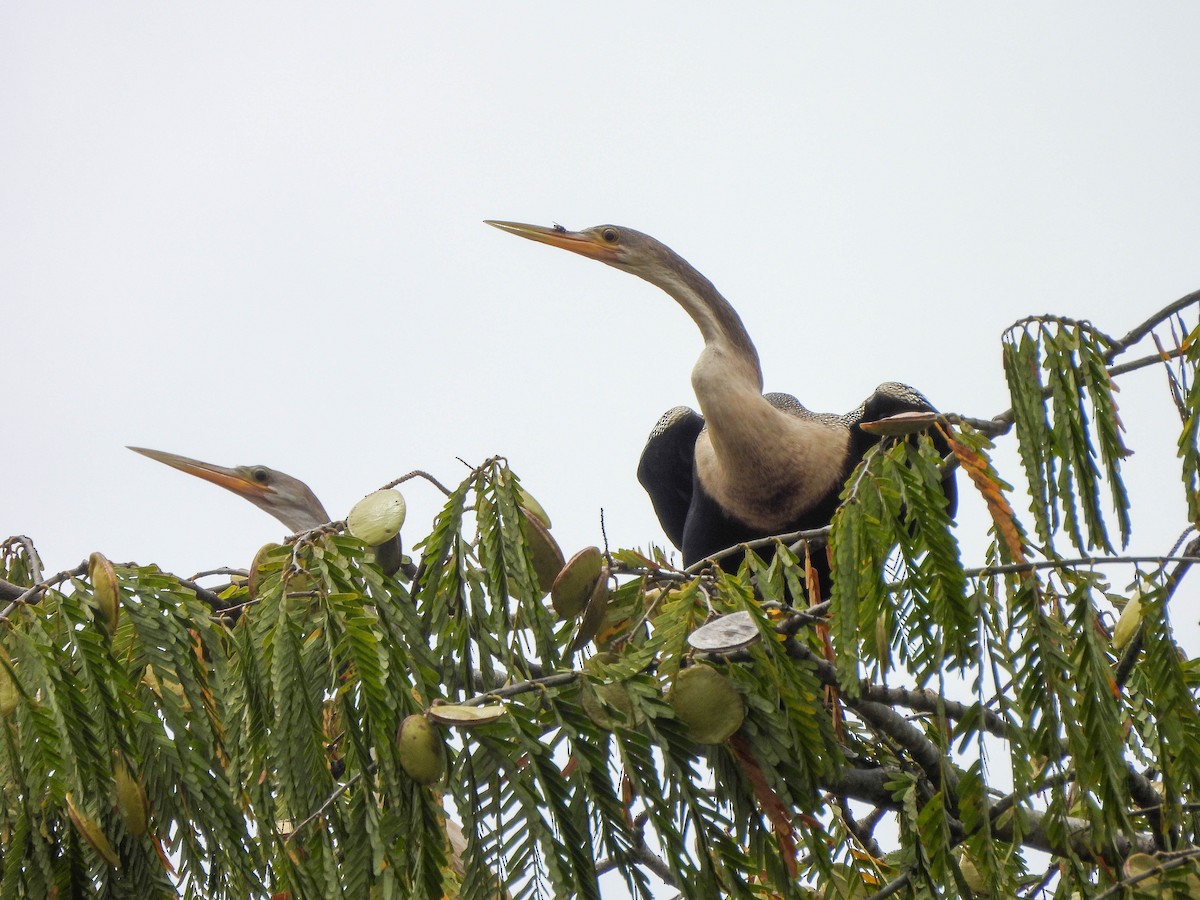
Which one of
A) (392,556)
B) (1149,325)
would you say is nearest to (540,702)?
(1149,325)

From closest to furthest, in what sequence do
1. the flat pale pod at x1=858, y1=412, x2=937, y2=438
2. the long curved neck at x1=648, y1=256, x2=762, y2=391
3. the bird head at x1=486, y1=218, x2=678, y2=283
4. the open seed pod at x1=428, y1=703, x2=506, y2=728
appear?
the open seed pod at x1=428, y1=703, x2=506, y2=728 → the flat pale pod at x1=858, y1=412, x2=937, y2=438 → the long curved neck at x1=648, y1=256, x2=762, y2=391 → the bird head at x1=486, y1=218, x2=678, y2=283

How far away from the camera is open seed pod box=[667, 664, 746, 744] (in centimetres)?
169

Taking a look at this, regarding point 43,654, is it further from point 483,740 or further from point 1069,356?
point 1069,356

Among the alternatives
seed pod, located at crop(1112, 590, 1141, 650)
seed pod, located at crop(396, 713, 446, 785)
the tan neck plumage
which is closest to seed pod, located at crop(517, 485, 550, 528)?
seed pod, located at crop(396, 713, 446, 785)

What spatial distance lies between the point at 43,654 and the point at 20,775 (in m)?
0.16

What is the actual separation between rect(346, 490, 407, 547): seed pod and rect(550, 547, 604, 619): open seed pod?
277mm

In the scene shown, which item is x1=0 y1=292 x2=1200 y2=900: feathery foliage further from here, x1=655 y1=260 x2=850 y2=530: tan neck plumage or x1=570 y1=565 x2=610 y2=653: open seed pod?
x1=655 y1=260 x2=850 y2=530: tan neck plumage

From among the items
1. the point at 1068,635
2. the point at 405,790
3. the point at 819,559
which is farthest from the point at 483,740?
the point at 819,559

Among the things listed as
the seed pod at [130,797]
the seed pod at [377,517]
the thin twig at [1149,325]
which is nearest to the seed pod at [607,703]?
the seed pod at [377,517]

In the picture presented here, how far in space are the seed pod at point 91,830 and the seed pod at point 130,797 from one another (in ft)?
0.13

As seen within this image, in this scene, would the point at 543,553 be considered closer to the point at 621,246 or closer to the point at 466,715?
the point at 466,715

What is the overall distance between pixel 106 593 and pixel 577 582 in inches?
25.6

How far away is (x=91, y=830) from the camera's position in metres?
1.69

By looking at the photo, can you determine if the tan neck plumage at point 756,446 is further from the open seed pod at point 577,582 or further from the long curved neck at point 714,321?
the open seed pod at point 577,582
